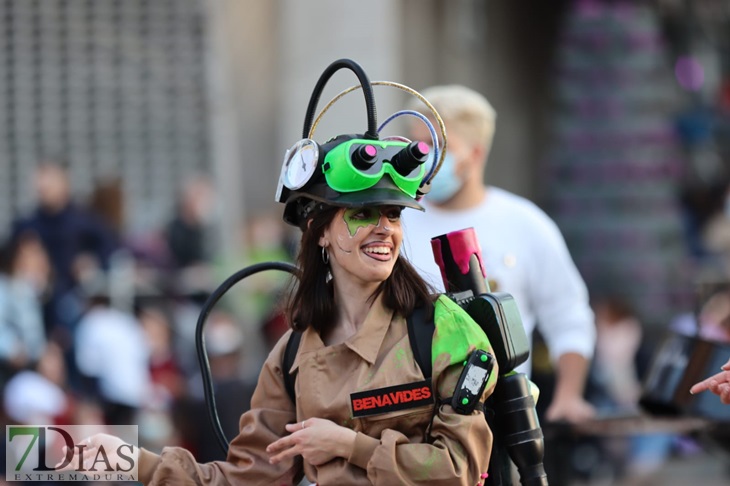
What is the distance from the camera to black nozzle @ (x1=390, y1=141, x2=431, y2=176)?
13.0ft

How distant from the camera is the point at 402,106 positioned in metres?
13.5

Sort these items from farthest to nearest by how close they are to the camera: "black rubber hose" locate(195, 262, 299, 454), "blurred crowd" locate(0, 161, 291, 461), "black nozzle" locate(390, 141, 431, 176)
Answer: "blurred crowd" locate(0, 161, 291, 461)
"black rubber hose" locate(195, 262, 299, 454)
"black nozzle" locate(390, 141, 431, 176)

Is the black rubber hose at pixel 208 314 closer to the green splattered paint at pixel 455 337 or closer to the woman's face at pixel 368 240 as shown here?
the woman's face at pixel 368 240

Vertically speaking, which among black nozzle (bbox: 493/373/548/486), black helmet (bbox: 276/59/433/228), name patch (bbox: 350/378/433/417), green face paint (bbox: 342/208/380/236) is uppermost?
black helmet (bbox: 276/59/433/228)

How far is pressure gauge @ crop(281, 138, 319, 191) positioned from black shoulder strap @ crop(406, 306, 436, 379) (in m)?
0.49

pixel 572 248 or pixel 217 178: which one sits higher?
pixel 217 178

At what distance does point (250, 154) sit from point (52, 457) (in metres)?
9.77

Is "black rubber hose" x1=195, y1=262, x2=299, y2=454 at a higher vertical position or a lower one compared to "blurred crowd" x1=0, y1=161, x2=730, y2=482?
higher

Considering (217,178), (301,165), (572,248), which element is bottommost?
(572,248)

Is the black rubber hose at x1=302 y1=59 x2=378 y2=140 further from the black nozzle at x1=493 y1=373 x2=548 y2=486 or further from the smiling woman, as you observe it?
the black nozzle at x1=493 y1=373 x2=548 y2=486

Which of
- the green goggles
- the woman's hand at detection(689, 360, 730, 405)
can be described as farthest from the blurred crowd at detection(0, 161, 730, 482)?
the green goggles

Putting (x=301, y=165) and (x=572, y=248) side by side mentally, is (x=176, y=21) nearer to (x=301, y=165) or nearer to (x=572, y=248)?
(x=572, y=248)

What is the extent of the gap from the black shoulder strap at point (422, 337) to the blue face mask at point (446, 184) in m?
1.86

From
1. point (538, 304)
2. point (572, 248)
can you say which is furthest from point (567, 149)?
point (538, 304)
